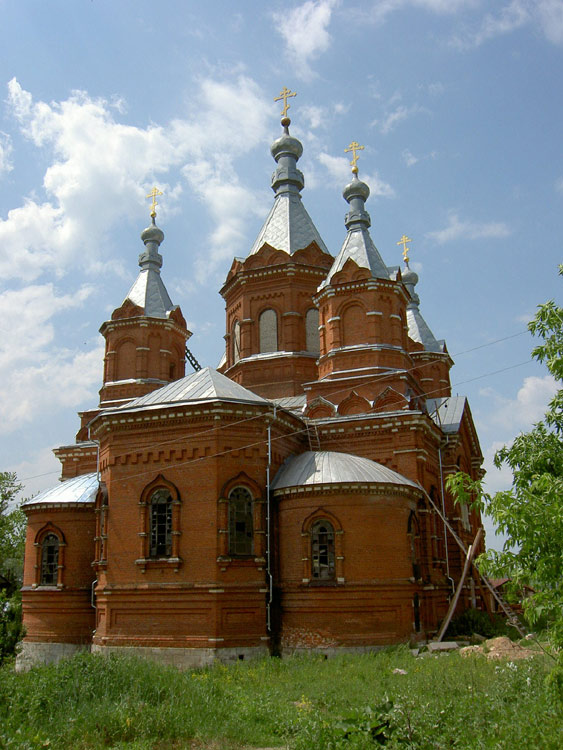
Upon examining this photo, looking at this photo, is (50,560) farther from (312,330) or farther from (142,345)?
(312,330)

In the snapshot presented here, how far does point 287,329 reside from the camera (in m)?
22.6

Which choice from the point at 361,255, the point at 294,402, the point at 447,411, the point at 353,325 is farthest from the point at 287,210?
the point at 447,411

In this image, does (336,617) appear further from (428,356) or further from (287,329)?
(428,356)

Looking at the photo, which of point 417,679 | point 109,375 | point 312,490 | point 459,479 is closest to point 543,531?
point 459,479

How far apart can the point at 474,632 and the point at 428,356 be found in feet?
46.6

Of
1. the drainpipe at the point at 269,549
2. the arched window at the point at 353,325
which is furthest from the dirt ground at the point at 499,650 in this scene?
the arched window at the point at 353,325

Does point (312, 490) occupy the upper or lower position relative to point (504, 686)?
upper

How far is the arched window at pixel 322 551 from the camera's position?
51.9 ft

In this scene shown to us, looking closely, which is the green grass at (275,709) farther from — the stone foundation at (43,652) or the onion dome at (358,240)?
the onion dome at (358,240)

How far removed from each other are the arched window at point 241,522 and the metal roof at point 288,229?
9.83 meters

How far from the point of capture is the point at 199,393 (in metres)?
16.6

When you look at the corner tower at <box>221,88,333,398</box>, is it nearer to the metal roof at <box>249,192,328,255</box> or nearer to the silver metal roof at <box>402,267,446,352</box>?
the metal roof at <box>249,192,328,255</box>

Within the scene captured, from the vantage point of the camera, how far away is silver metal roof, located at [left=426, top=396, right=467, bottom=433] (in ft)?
70.8

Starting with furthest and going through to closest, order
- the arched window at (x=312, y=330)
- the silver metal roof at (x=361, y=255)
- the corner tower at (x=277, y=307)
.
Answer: the arched window at (x=312, y=330) < the corner tower at (x=277, y=307) < the silver metal roof at (x=361, y=255)
